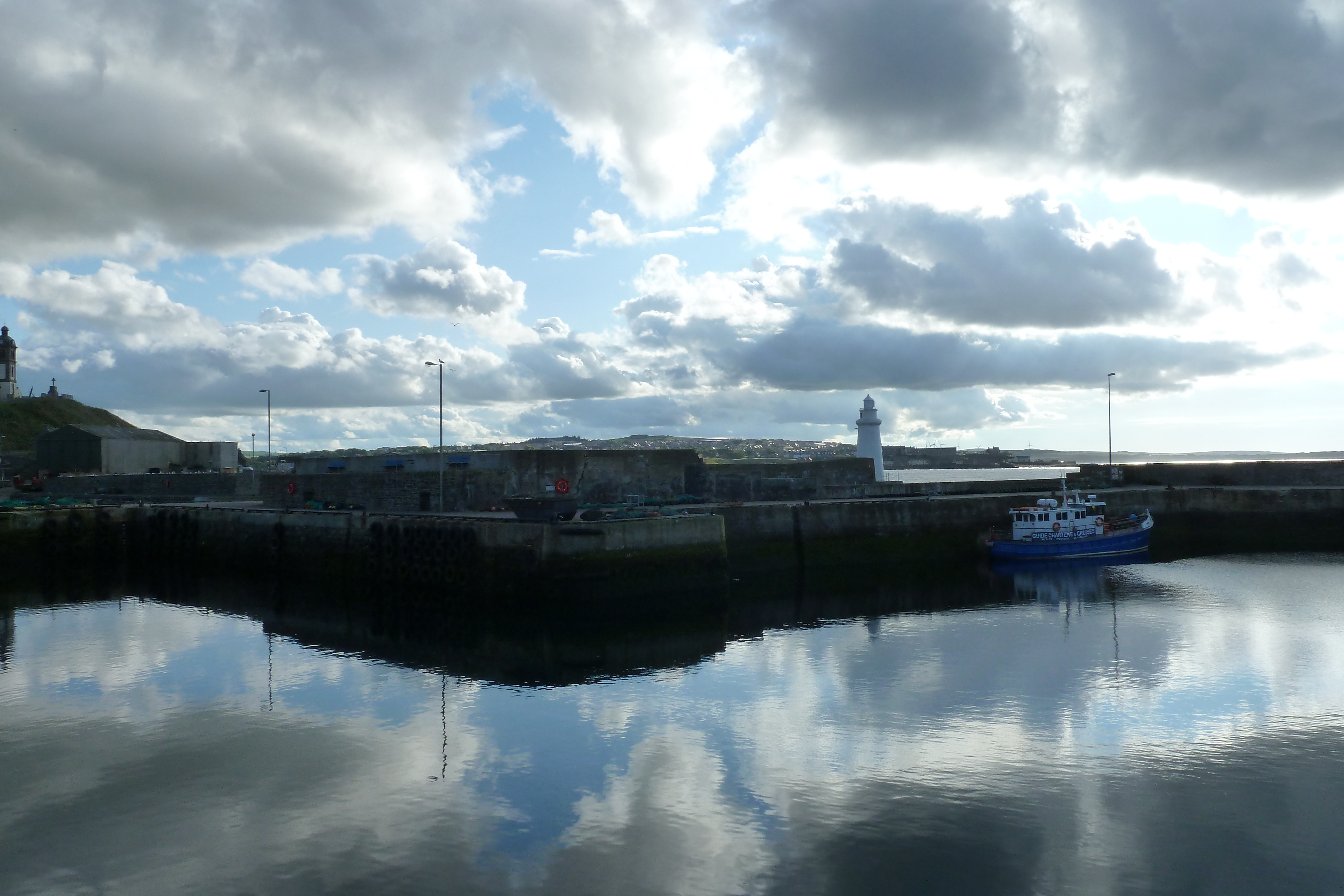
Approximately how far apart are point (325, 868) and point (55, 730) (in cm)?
938

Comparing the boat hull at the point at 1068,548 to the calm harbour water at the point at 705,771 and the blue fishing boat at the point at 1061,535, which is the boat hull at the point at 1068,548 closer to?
the blue fishing boat at the point at 1061,535

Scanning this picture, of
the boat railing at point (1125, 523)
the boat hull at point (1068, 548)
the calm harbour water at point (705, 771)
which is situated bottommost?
the calm harbour water at point (705, 771)

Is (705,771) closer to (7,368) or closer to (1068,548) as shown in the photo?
(1068,548)

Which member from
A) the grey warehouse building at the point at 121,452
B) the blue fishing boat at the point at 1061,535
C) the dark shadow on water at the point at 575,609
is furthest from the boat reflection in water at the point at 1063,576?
the grey warehouse building at the point at 121,452

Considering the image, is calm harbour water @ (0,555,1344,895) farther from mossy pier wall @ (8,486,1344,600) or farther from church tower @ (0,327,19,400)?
church tower @ (0,327,19,400)

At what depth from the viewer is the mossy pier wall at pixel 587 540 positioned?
29469 mm

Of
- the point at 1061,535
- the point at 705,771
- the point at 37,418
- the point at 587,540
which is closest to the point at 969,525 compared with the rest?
the point at 1061,535

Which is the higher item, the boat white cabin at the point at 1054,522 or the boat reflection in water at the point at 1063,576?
the boat white cabin at the point at 1054,522

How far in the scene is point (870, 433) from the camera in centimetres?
4859

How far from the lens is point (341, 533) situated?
3481 centimetres

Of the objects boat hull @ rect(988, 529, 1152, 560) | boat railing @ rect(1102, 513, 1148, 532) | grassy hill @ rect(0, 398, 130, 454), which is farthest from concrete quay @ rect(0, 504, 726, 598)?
grassy hill @ rect(0, 398, 130, 454)

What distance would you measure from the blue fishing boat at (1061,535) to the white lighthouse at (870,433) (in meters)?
7.83

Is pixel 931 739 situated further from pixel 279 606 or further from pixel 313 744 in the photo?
pixel 279 606

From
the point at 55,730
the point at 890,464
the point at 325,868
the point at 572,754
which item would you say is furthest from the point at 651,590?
→ the point at 890,464
